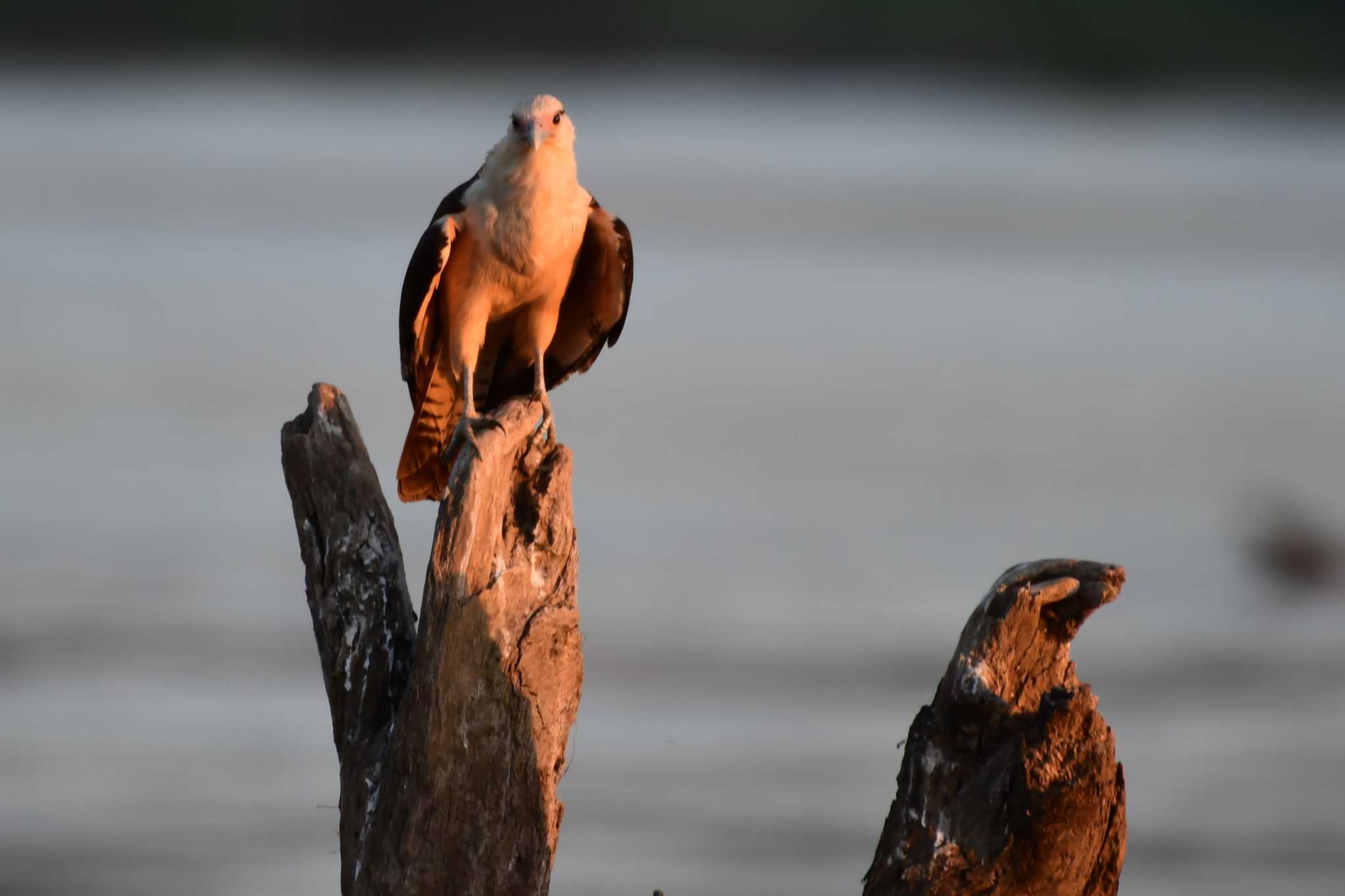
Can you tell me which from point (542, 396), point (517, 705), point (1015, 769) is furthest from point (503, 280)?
point (1015, 769)

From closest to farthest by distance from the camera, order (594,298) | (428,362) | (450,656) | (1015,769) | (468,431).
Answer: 1. (1015,769)
2. (450,656)
3. (468,431)
4. (428,362)
5. (594,298)

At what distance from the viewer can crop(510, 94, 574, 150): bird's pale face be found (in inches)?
→ 193

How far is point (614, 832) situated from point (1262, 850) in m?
4.03

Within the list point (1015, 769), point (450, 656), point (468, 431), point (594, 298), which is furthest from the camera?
point (594, 298)

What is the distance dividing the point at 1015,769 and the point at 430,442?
251 centimetres

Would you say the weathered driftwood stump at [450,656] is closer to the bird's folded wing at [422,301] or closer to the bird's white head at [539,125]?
the bird's folded wing at [422,301]

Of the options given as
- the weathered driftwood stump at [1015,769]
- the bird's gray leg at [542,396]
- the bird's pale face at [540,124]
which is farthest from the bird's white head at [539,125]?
the weathered driftwood stump at [1015,769]

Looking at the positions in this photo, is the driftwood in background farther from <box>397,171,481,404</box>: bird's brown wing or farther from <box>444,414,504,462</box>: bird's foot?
<box>397,171,481,404</box>: bird's brown wing

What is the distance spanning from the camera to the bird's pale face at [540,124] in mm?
4898

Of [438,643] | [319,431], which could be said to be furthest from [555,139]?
[438,643]

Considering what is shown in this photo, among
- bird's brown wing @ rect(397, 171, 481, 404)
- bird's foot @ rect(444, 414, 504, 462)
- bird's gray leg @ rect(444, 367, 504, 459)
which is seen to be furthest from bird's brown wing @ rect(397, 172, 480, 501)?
bird's foot @ rect(444, 414, 504, 462)

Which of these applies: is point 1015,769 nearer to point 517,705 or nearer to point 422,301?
point 517,705

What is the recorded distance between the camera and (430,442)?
16.8 feet

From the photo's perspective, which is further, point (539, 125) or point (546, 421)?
point (539, 125)
